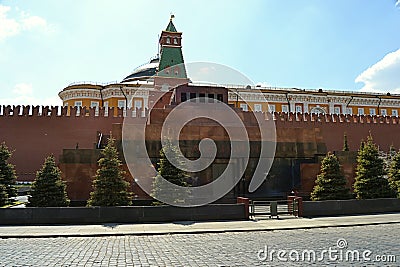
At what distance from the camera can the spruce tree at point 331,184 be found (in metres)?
16.7

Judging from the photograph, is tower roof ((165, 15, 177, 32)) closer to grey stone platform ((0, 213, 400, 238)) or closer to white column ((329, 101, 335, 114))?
white column ((329, 101, 335, 114))

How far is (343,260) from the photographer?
7.15m

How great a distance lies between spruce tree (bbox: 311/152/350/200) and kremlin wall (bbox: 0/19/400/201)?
3.85m

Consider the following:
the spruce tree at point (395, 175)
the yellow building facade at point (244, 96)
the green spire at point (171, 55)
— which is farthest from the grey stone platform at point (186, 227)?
the yellow building facade at point (244, 96)

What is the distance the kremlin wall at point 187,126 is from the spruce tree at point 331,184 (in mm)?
3849

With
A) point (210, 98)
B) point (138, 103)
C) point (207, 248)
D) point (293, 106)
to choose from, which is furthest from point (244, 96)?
point (207, 248)

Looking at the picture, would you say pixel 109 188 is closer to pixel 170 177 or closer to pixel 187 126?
pixel 170 177

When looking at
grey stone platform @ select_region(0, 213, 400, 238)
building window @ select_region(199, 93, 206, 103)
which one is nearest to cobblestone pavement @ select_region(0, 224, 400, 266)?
grey stone platform @ select_region(0, 213, 400, 238)

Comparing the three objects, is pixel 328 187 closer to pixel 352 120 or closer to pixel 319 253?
pixel 319 253

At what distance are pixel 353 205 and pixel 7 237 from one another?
13194mm

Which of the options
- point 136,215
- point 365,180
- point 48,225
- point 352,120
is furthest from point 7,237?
point 352,120

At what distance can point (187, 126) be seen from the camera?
2225cm

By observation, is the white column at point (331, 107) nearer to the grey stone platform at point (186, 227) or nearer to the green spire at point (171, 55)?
the green spire at point (171, 55)

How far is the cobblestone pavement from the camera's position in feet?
23.4
